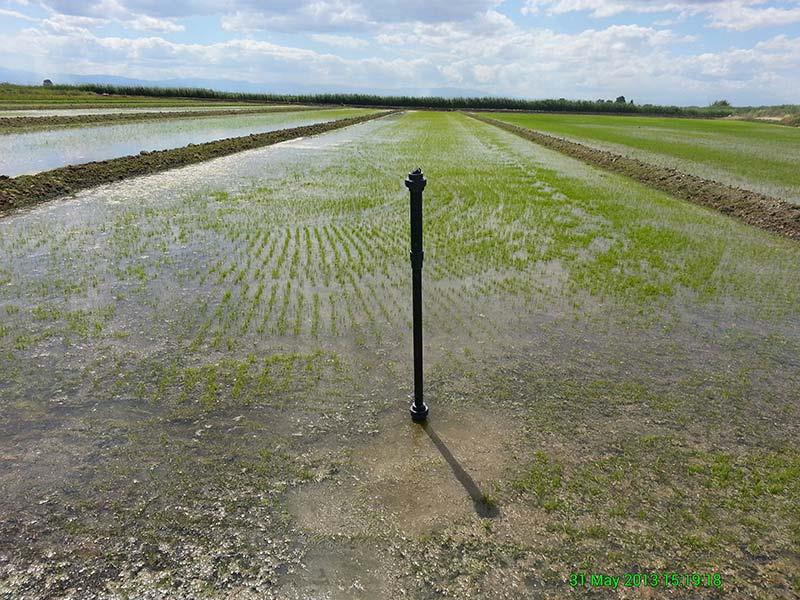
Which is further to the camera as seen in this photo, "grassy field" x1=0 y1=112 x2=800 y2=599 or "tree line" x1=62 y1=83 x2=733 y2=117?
"tree line" x1=62 y1=83 x2=733 y2=117

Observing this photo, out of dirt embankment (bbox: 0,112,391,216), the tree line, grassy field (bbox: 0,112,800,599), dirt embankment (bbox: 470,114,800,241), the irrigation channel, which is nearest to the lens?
grassy field (bbox: 0,112,800,599)

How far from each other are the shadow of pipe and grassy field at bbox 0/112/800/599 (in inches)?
0.8

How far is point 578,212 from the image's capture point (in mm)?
12109

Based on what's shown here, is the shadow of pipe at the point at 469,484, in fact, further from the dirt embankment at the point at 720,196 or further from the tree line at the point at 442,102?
the tree line at the point at 442,102

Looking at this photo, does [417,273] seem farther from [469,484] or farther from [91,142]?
[91,142]

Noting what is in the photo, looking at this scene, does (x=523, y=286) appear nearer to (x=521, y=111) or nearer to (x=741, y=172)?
(x=741, y=172)

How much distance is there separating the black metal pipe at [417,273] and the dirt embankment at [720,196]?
10.1 metres

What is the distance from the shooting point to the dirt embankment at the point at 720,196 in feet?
35.5

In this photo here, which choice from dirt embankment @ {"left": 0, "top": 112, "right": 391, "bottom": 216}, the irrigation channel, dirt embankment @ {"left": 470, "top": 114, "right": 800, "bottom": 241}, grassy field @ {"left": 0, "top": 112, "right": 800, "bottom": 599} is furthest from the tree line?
grassy field @ {"left": 0, "top": 112, "right": 800, "bottom": 599}

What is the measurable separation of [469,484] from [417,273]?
1598mm

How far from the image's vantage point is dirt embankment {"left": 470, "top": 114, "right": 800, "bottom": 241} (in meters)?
10.8

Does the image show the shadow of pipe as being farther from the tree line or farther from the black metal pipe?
the tree line

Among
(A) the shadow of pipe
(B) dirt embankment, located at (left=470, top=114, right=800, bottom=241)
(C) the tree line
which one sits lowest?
(A) the shadow of pipe

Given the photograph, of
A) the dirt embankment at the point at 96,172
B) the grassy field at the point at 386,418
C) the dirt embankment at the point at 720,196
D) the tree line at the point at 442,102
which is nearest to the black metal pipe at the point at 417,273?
the grassy field at the point at 386,418
